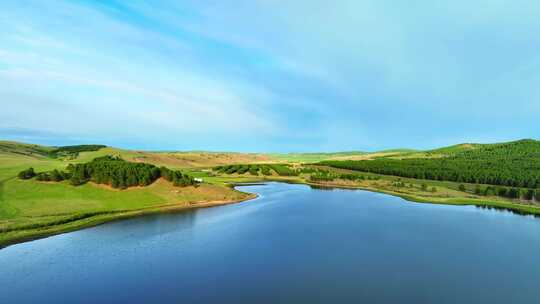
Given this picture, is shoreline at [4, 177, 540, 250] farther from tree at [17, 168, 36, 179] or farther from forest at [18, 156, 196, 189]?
tree at [17, 168, 36, 179]

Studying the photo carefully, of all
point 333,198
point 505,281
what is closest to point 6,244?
point 505,281

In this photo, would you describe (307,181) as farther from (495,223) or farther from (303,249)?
(303,249)

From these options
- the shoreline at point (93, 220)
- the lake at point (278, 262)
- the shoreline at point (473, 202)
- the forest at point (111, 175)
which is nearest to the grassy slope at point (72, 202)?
the shoreline at point (93, 220)

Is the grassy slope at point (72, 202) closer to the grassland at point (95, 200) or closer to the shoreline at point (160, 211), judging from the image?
the grassland at point (95, 200)

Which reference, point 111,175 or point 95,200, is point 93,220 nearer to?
point 95,200

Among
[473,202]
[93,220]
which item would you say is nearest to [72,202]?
[93,220]
